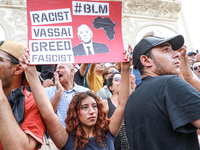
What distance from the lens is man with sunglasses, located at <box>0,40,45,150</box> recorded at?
144cm

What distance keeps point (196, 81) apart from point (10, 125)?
213 centimetres

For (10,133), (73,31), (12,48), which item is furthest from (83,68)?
(10,133)

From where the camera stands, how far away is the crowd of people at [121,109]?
4.27 ft

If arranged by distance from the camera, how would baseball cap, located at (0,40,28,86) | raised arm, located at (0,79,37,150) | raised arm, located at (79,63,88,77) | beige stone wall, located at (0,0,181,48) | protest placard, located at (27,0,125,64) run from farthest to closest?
beige stone wall, located at (0,0,181,48)
raised arm, located at (79,63,88,77)
protest placard, located at (27,0,125,64)
baseball cap, located at (0,40,28,86)
raised arm, located at (0,79,37,150)

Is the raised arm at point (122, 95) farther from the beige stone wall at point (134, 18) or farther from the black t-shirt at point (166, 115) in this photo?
the beige stone wall at point (134, 18)

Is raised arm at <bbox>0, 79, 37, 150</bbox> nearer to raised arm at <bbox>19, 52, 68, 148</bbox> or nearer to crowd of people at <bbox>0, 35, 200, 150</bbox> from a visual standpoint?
crowd of people at <bbox>0, 35, 200, 150</bbox>

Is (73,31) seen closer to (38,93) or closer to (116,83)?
(38,93)

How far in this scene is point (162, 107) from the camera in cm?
136

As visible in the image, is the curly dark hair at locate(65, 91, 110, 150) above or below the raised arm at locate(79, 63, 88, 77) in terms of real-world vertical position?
below

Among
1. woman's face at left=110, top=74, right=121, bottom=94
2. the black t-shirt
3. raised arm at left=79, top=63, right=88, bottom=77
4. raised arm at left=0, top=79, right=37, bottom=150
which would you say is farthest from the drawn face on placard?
raised arm at left=79, top=63, right=88, bottom=77

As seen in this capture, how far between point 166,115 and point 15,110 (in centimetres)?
109

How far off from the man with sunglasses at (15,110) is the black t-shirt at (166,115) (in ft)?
2.44

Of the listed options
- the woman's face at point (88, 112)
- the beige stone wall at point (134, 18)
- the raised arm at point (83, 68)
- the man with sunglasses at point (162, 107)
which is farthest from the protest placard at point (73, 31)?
the beige stone wall at point (134, 18)

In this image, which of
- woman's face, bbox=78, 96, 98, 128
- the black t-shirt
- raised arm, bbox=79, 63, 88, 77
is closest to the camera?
the black t-shirt
